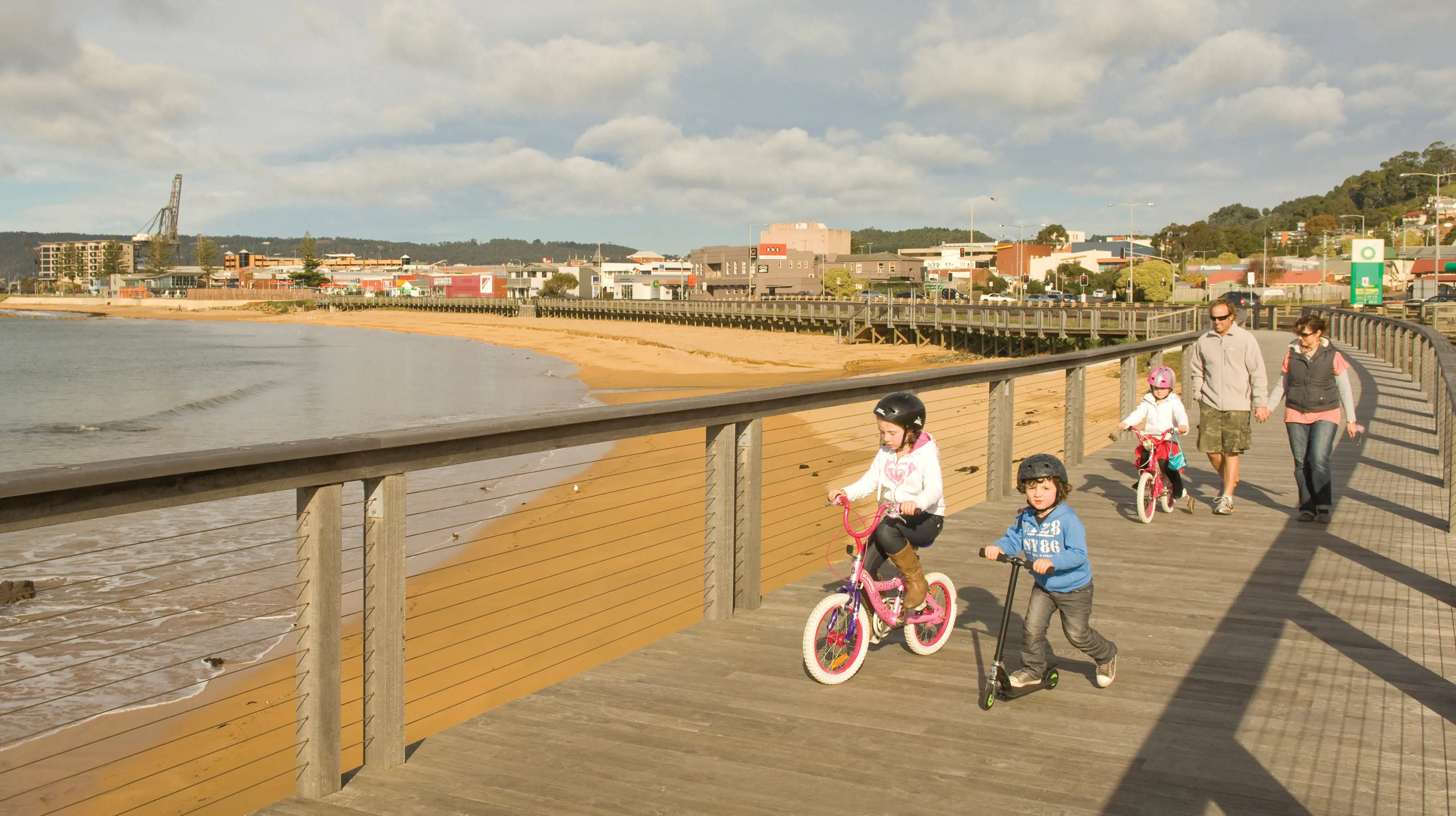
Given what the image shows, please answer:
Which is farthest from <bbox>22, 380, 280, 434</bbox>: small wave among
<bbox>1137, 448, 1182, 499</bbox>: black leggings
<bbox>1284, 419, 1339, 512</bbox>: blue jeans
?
<bbox>1284, 419, 1339, 512</bbox>: blue jeans

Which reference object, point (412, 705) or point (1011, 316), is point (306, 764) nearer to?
point (412, 705)

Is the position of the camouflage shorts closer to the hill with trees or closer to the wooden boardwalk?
the wooden boardwalk

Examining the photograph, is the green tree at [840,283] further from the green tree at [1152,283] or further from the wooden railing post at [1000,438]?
the wooden railing post at [1000,438]

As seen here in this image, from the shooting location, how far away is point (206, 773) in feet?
23.8

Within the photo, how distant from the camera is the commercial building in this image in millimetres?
174500

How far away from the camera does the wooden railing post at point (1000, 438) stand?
852 cm

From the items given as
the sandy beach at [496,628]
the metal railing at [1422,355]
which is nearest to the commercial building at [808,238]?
the metal railing at [1422,355]

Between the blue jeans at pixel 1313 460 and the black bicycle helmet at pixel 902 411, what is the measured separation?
4662mm

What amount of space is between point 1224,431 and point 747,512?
4893mm

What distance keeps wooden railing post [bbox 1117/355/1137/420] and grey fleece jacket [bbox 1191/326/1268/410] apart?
3679 mm

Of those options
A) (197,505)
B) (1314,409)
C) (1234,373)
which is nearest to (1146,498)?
(1234,373)

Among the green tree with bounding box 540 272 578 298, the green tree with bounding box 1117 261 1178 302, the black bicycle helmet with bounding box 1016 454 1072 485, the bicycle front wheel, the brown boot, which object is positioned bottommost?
the bicycle front wheel

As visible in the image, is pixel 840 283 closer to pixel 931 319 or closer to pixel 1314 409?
pixel 931 319

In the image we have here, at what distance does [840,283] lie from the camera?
130 metres
